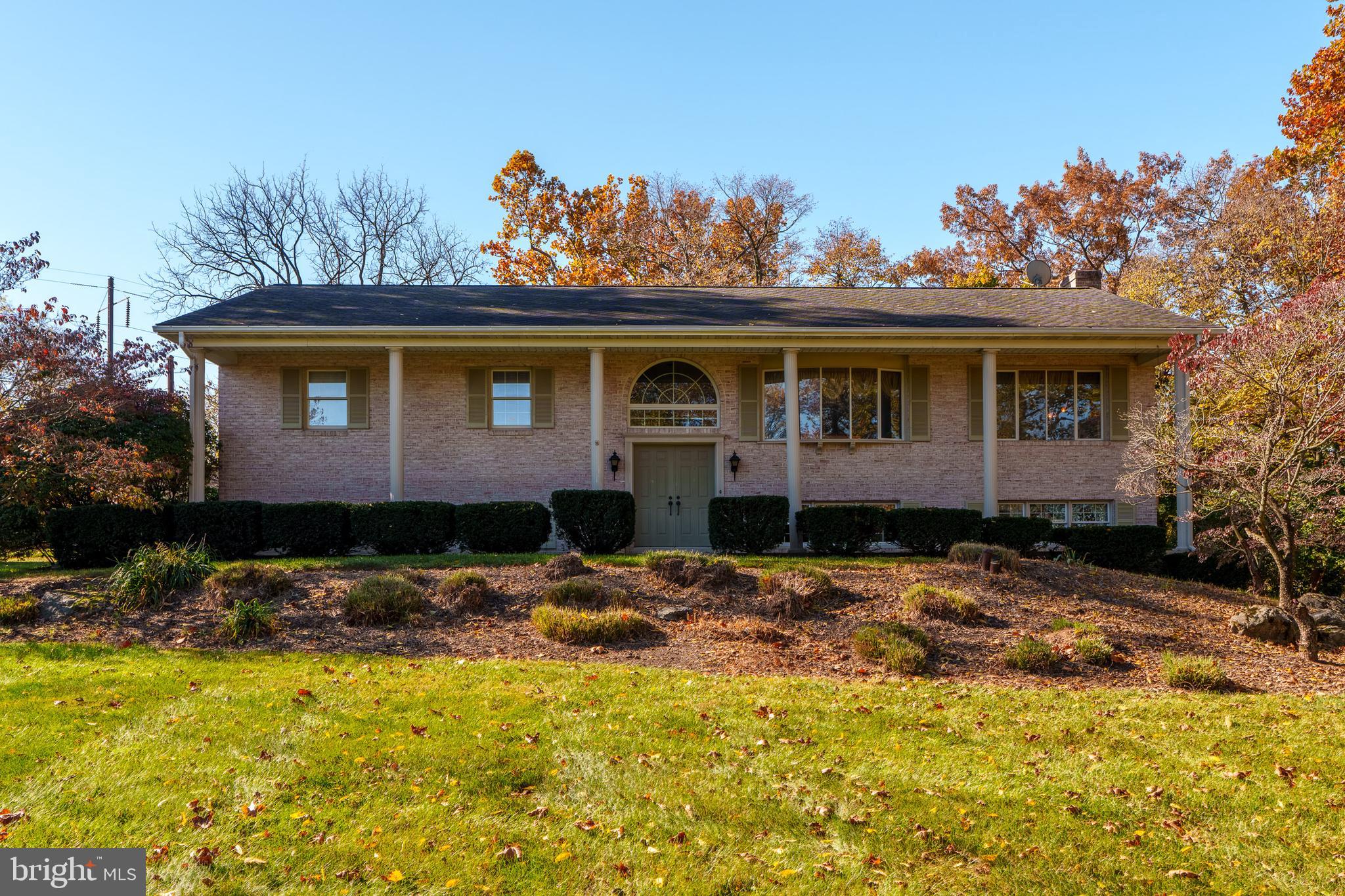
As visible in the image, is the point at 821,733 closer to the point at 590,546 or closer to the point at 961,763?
the point at 961,763

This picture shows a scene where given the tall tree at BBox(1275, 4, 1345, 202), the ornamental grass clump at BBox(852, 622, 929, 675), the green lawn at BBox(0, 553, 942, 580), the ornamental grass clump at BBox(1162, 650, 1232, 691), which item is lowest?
the ornamental grass clump at BBox(1162, 650, 1232, 691)

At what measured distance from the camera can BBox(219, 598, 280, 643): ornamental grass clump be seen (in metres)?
7.95

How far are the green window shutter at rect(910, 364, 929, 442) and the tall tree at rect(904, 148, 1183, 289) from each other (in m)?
16.1

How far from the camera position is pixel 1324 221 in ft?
68.8

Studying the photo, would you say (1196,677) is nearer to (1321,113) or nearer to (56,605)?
(56,605)

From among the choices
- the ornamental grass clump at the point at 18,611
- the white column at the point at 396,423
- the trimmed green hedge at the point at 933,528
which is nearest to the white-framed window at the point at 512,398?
the white column at the point at 396,423

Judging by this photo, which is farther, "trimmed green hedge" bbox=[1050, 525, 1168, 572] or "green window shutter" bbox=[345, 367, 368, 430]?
"green window shutter" bbox=[345, 367, 368, 430]

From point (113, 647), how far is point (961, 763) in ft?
23.8

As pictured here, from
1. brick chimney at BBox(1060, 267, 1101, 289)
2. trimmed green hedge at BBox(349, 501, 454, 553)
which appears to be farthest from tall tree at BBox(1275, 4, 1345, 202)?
trimmed green hedge at BBox(349, 501, 454, 553)

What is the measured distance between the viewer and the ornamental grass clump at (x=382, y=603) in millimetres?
8531

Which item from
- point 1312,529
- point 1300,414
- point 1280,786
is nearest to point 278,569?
point 1280,786

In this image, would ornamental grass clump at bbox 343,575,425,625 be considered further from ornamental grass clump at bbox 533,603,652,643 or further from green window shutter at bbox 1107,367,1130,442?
green window shutter at bbox 1107,367,1130,442

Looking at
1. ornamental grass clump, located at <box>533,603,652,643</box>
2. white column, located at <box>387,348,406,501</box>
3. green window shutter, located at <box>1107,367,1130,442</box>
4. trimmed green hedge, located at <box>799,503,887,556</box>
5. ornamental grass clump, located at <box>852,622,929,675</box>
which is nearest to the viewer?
ornamental grass clump, located at <box>852,622,929,675</box>

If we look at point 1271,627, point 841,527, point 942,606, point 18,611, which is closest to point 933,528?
point 841,527
